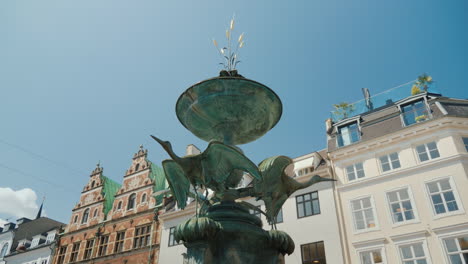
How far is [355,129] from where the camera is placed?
2323 cm

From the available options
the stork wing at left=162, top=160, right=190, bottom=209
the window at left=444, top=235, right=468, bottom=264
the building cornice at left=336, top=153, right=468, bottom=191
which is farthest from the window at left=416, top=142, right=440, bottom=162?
the stork wing at left=162, top=160, right=190, bottom=209

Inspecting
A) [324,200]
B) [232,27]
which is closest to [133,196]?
[324,200]

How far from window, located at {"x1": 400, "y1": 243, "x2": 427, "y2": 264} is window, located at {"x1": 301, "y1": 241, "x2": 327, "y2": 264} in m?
4.05

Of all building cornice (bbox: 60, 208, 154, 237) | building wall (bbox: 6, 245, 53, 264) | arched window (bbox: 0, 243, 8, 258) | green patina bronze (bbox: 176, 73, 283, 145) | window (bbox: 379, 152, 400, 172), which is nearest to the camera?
green patina bronze (bbox: 176, 73, 283, 145)

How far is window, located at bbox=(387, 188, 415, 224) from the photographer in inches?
720

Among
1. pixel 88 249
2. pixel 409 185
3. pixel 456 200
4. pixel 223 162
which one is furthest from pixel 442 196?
pixel 88 249

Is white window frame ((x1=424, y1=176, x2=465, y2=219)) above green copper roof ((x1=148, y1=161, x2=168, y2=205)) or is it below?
below

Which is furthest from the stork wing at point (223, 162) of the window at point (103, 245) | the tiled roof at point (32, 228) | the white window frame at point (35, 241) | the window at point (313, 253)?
the tiled roof at point (32, 228)

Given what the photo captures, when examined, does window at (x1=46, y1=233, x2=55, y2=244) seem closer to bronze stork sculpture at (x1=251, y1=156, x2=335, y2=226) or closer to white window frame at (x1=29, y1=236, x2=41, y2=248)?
white window frame at (x1=29, y1=236, x2=41, y2=248)

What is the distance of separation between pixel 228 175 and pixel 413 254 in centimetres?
1566

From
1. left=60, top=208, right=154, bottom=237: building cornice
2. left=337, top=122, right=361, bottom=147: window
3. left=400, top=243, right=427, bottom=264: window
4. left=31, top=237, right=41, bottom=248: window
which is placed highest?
left=337, top=122, right=361, bottom=147: window

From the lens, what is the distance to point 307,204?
2155cm

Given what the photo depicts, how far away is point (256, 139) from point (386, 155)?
1628 centimetres

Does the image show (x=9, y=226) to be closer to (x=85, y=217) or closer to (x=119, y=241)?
(x=85, y=217)
